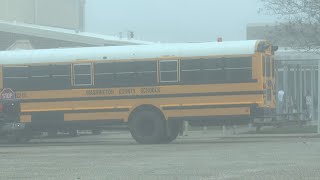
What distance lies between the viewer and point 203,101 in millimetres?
20734

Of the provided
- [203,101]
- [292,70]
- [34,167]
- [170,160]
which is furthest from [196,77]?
[292,70]

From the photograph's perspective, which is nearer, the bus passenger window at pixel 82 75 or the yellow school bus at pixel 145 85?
the yellow school bus at pixel 145 85

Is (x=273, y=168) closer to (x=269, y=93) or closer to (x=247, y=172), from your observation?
(x=247, y=172)

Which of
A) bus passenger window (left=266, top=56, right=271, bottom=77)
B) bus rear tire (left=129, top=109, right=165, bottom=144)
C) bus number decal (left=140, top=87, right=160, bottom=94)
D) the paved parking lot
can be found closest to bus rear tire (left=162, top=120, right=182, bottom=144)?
bus rear tire (left=129, top=109, right=165, bottom=144)

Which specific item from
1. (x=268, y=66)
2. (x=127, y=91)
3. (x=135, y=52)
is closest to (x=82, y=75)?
(x=127, y=91)

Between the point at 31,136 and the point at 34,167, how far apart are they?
10.5 m

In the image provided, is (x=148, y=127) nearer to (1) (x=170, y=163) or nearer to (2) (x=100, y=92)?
(2) (x=100, y=92)

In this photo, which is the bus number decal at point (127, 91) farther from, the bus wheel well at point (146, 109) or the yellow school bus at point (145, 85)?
the bus wheel well at point (146, 109)

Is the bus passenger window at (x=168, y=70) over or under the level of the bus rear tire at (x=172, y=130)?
over

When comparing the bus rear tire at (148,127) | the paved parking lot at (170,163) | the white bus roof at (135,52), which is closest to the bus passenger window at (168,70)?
the white bus roof at (135,52)

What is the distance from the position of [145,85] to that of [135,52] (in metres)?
1.08

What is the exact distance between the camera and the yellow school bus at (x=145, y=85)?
20.5 metres

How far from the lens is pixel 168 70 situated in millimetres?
21000

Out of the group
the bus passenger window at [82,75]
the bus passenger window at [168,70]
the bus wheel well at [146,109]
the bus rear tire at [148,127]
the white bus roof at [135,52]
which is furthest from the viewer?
the bus passenger window at [82,75]
